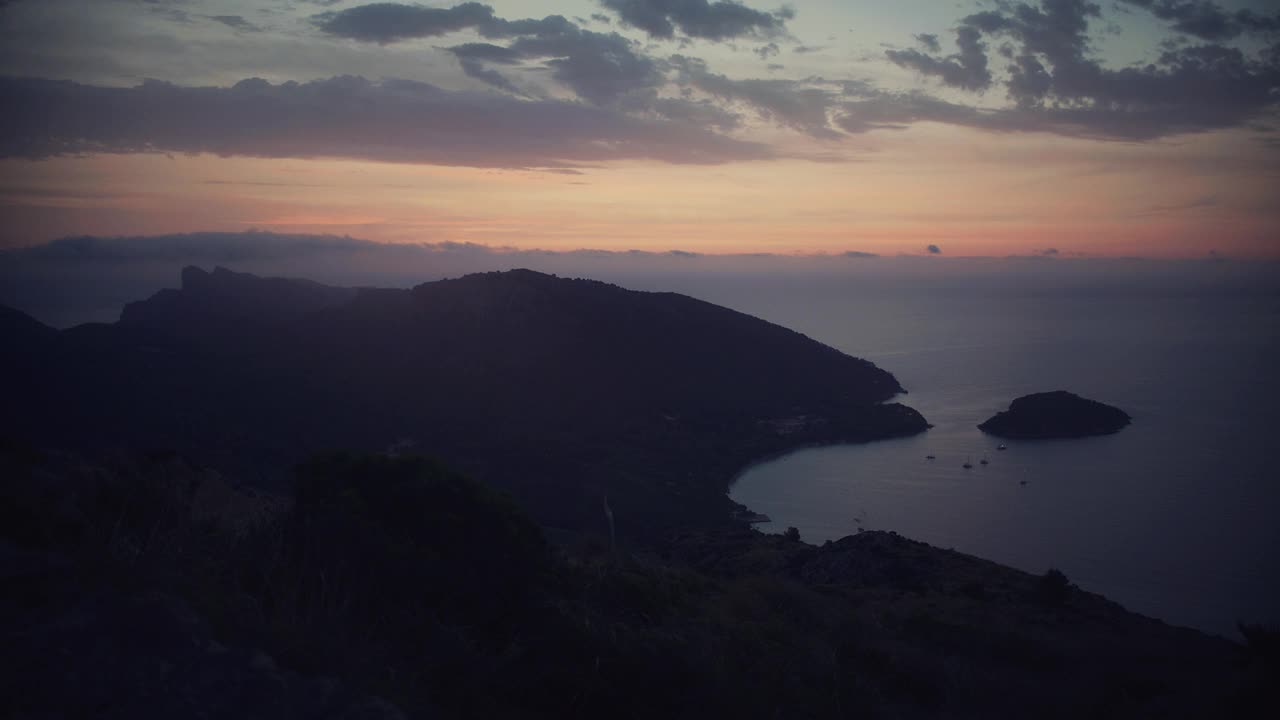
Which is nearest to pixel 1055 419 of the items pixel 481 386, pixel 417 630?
pixel 481 386

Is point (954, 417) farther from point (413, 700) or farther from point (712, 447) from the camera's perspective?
point (413, 700)

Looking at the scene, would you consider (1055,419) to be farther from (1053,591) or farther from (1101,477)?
(1053,591)

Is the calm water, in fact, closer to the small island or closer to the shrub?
the small island

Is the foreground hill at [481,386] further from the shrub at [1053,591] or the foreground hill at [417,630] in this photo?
the foreground hill at [417,630]

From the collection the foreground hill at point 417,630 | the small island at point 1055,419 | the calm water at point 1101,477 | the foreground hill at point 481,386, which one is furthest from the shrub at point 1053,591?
the small island at point 1055,419

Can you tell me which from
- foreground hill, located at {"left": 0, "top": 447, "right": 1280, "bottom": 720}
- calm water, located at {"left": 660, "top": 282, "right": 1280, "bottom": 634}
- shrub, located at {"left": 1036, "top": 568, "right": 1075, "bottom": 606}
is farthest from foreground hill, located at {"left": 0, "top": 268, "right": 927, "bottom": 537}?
foreground hill, located at {"left": 0, "top": 447, "right": 1280, "bottom": 720}

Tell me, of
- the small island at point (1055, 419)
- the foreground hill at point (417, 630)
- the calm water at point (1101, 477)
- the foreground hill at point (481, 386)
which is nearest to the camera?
the foreground hill at point (417, 630)

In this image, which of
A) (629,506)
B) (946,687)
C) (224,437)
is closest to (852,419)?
(629,506)

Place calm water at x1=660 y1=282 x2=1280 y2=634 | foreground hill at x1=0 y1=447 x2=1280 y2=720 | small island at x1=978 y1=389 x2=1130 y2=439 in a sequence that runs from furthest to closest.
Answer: small island at x1=978 y1=389 x2=1130 y2=439
calm water at x1=660 y1=282 x2=1280 y2=634
foreground hill at x1=0 y1=447 x2=1280 y2=720
